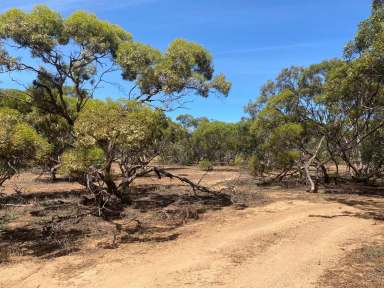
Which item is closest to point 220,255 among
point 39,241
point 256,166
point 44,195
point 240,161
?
point 39,241

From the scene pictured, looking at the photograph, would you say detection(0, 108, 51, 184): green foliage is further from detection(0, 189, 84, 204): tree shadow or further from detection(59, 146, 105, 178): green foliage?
detection(0, 189, 84, 204): tree shadow

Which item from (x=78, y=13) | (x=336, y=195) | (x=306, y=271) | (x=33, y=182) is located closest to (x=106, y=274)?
(x=306, y=271)

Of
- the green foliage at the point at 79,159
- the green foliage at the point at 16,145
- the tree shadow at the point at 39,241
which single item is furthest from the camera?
the green foliage at the point at 79,159

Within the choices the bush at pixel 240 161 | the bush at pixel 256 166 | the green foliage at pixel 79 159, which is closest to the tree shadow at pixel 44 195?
the green foliage at pixel 79 159

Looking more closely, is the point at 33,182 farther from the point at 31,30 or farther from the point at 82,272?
the point at 82,272

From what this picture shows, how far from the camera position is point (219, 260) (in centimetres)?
959

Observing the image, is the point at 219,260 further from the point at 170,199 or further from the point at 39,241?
the point at 170,199

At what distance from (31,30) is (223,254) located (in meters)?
10.6

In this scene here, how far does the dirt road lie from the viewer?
8422mm

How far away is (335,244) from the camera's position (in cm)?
1079

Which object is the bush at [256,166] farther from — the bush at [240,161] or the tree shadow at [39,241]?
the bush at [240,161]

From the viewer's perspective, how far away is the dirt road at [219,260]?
8422 millimetres

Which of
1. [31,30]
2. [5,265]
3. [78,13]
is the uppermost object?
[78,13]

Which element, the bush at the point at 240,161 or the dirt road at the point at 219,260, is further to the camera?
the bush at the point at 240,161
